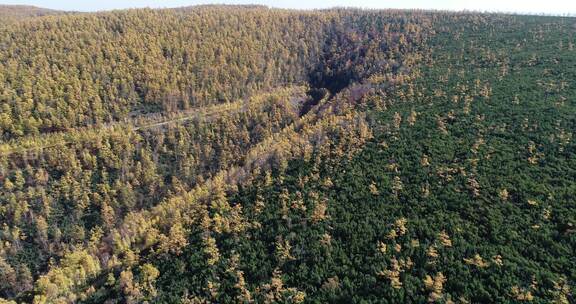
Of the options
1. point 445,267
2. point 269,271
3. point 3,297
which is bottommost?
point 3,297

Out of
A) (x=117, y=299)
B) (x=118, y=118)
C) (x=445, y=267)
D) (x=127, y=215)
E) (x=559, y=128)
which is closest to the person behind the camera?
(x=445, y=267)

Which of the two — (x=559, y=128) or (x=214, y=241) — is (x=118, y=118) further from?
(x=559, y=128)

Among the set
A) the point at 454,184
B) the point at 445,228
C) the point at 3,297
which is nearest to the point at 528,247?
the point at 445,228

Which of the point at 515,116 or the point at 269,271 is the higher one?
the point at 515,116

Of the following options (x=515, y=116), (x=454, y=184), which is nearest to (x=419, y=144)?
(x=454, y=184)

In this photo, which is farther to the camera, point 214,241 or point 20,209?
point 20,209

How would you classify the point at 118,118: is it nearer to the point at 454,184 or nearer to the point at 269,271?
the point at 269,271

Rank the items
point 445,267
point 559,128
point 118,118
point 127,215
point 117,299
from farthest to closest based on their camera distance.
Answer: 1. point 118,118
2. point 127,215
3. point 559,128
4. point 117,299
5. point 445,267
